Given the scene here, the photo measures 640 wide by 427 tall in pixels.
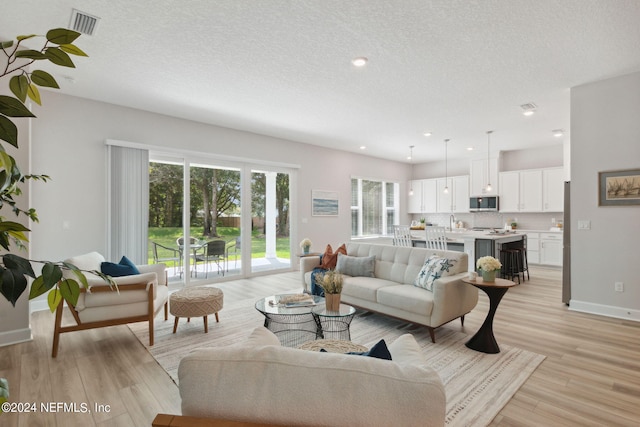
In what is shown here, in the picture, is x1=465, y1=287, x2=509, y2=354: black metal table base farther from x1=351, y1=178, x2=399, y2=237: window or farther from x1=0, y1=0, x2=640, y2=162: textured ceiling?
x1=351, y1=178, x2=399, y2=237: window

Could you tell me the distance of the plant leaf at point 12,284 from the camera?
2.07ft

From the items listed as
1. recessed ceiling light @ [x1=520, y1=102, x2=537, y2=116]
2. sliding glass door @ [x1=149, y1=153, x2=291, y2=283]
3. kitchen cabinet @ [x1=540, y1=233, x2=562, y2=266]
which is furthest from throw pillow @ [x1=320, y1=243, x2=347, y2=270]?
kitchen cabinet @ [x1=540, y1=233, x2=562, y2=266]

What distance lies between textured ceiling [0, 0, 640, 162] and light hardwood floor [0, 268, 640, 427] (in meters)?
2.94

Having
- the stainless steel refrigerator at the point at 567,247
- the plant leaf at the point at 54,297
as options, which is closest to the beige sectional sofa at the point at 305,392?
the plant leaf at the point at 54,297

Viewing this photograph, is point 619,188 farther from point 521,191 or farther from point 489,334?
point 521,191

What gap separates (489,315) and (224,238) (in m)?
4.62

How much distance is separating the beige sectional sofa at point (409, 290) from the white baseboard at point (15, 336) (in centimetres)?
337

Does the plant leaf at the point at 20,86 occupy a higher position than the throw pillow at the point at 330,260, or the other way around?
the plant leaf at the point at 20,86

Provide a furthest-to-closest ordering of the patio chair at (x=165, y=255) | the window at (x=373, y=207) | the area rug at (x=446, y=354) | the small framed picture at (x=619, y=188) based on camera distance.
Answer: the window at (x=373, y=207)
the patio chair at (x=165, y=255)
the small framed picture at (x=619, y=188)
the area rug at (x=446, y=354)

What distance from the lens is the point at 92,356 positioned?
9.43 ft

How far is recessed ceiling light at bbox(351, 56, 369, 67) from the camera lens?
336 cm

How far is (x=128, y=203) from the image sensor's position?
189 inches

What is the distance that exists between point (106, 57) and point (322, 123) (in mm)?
3339

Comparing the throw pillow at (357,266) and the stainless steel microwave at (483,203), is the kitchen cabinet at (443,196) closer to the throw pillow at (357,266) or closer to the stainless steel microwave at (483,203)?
the stainless steel microwave at (483,203)
